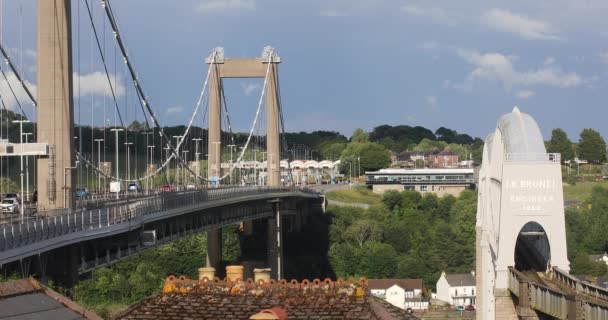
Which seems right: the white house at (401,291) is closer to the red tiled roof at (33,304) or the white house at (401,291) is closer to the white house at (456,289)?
the white house at (456,289)

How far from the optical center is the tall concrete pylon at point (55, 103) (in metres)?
40.7

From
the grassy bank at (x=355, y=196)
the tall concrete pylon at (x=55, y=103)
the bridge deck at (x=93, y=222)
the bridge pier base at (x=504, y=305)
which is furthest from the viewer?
the grassy bank at (x=355, y=196)

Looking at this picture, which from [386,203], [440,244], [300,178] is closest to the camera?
[440,244]

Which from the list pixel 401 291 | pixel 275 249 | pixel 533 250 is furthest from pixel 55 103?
pixel 401 291

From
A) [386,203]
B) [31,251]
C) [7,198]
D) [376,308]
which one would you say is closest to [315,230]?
[386,203]

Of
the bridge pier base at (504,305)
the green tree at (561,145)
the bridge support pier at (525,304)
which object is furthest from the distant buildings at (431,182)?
the bridge support pier at (525,304)

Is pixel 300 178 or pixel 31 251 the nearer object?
pixel 31 251

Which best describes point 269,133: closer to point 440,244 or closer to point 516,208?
point 440,244

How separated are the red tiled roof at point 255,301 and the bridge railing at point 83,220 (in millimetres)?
Answer: 12487

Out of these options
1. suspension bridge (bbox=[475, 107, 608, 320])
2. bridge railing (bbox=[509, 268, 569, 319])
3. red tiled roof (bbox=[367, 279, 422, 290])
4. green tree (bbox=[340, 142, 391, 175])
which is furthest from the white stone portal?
green tree (bbox=[340, 142, 391, 175])

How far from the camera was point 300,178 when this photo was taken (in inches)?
7047

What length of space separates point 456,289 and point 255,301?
277 ft

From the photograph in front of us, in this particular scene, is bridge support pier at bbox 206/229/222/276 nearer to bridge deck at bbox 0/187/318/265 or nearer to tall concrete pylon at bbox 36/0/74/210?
bridge deck at bbox 0/187/318/265

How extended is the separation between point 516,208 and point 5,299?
30217 millimetres
